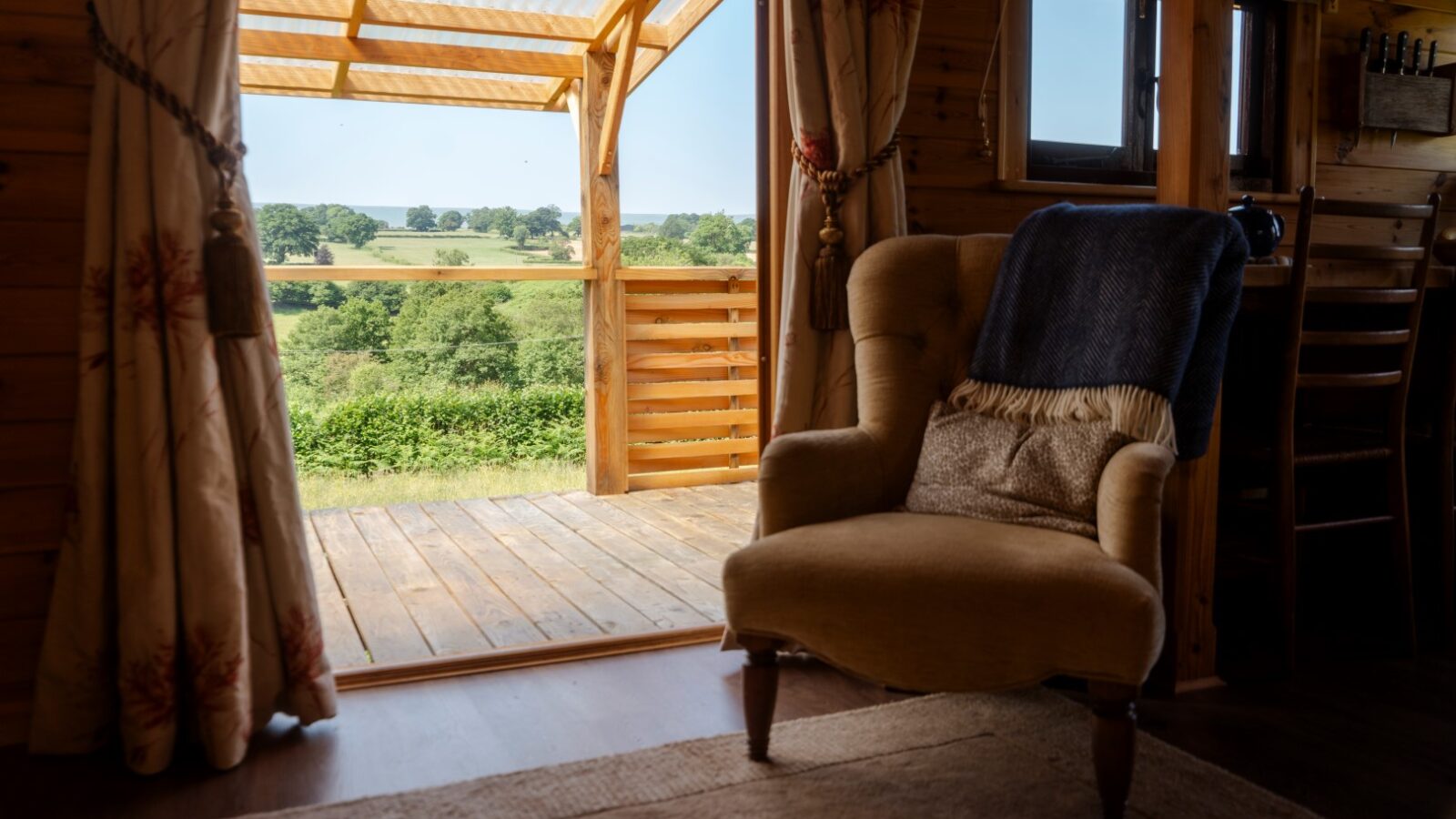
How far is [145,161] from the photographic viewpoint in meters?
1.79

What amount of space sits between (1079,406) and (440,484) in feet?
14.5

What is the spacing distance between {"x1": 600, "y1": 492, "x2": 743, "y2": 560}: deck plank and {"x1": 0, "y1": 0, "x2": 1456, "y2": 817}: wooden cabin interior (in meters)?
0.81

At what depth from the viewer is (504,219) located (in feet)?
20.6

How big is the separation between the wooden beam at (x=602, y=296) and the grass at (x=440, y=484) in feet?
1.68

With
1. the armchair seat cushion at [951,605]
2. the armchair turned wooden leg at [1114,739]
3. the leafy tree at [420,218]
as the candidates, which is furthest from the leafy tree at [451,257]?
the armchair turned wooden leg at [1114,739]

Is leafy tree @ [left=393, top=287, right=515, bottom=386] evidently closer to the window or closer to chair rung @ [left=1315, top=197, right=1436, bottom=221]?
the window

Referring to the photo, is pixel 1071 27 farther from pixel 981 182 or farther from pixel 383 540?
pixel 383 540

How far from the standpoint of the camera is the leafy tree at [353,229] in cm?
607

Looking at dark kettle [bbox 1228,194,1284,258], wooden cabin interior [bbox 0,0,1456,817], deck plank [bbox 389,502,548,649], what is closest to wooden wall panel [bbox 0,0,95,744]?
wooden cabin interior [bbox 0,0,1456,817]

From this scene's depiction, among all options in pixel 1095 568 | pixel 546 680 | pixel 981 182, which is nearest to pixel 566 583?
pixel 546 680

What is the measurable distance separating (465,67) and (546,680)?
3114 millimetres

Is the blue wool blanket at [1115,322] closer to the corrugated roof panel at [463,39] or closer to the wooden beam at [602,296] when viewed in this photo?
the wooden beam at [602,296]

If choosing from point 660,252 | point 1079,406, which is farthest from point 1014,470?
point 660,252

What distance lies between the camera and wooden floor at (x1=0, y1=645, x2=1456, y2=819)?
1695 mm
